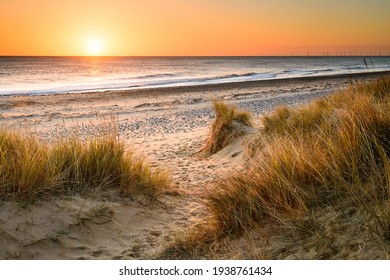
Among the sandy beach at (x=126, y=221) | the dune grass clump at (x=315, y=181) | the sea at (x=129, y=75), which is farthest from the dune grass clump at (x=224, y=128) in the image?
the dune grass clump at (x=315, y=181)

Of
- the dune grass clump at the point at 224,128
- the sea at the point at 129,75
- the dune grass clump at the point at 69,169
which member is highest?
the sea at the point at 129,75

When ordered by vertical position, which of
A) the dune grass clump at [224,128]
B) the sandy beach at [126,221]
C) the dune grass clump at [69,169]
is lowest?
the sandy beach at [126,221]

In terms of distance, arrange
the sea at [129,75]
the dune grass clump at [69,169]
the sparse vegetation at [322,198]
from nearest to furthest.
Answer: the sparse vegetation at [322,198] → the dune grass clump at [69,169] → the sea at [129,75]

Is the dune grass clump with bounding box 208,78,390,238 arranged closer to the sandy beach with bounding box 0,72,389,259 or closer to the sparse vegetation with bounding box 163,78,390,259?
the sparse vegetation with bounding box 163,78,390,259

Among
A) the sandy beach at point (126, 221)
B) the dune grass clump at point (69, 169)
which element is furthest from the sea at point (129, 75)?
the dune grass clump at point (69, 169)

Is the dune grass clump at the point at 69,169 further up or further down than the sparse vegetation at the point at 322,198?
further up

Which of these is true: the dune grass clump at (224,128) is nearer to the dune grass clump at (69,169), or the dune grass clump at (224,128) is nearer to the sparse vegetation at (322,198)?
the dune grass clump at (69,169)

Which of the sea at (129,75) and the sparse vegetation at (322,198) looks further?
the sea at (129,75)

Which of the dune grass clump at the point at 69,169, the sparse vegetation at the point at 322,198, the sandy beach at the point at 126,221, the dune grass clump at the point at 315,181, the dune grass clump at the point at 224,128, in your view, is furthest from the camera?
the dune grass clump at the point at 224,128

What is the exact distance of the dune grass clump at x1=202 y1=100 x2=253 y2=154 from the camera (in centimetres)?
762

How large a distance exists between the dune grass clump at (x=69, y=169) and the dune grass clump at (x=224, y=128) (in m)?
2.68

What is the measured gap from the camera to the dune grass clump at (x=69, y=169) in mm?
3760

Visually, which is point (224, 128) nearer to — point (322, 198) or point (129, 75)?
point (322, 198)

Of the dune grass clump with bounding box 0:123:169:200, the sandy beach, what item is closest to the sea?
the sandy beach
